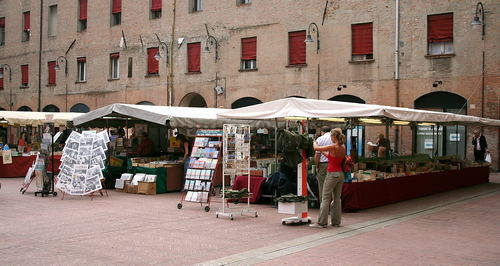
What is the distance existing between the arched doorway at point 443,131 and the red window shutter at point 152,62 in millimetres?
14353

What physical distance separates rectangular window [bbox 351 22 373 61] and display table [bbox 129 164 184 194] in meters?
10.8

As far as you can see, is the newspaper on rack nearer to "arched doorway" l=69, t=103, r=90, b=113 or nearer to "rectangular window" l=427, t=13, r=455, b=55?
"rectangular window" l=427, t=13, r=455, b=55

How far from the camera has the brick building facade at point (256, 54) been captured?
21.4m

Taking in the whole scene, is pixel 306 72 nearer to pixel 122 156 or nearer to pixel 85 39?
pixel 122 156

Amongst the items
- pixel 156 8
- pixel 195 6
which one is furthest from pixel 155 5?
pixel 195 6

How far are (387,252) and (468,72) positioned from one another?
15.0 meters

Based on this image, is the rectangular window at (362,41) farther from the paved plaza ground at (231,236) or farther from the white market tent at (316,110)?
the paved plaza ground at (231,236)

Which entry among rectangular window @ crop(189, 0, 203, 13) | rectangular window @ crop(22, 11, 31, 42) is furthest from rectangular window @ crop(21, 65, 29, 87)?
rectangular window @ crop(189, 0, 203, 13)

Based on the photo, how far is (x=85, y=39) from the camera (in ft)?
111

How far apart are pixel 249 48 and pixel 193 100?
16.6 feet

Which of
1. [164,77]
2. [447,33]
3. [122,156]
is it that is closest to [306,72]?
[447,33]

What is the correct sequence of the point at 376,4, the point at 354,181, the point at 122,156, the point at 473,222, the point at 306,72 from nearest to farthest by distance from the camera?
the point at 473,222 → the point at 354,181 → the point at 122,156 → the point at 376,4 → the point at 306,72

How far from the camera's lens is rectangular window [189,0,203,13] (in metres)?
29.0

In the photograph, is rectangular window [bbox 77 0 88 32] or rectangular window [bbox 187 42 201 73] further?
rectangular window [bbox 77 0 88 32]
